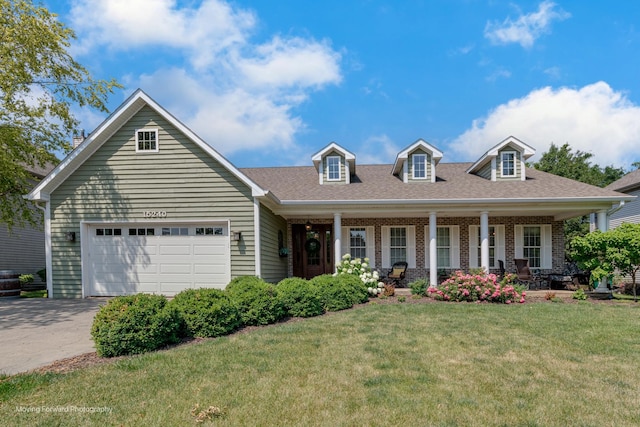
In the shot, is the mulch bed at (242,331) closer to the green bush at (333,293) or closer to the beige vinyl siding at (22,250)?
the green bush at (333,293)

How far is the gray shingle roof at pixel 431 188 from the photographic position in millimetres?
12016

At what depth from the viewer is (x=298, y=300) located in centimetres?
806

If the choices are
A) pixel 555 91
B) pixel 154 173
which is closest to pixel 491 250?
pixel 555 91

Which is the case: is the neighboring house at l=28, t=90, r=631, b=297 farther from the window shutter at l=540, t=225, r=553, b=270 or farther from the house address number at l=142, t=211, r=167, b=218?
the window shutter at l=540, t=225, r=553, b=270

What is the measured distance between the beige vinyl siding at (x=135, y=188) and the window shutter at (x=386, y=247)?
6.22m

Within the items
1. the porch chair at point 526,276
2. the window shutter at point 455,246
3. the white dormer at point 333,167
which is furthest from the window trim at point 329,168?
the porch chair at point 526,276

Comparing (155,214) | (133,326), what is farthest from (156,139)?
(133,326)

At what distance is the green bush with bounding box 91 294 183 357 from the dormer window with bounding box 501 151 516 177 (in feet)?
39.8

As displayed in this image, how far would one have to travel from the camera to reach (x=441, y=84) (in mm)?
13242

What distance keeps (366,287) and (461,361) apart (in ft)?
19.2

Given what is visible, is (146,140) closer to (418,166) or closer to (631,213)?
(418,166)

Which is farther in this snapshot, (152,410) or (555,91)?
(555,91)

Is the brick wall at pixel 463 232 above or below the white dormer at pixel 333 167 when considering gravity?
below

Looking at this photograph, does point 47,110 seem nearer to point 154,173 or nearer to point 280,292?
point 154,173
